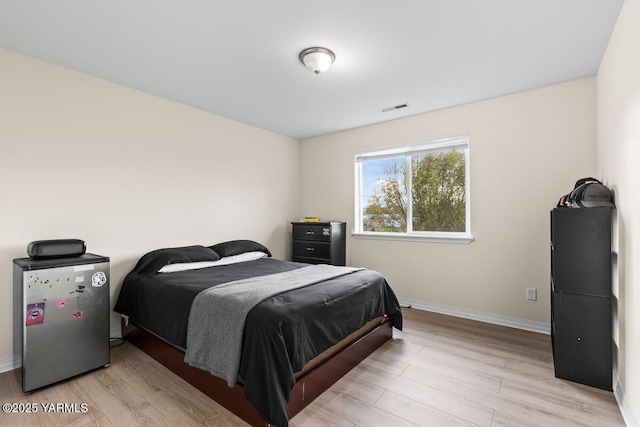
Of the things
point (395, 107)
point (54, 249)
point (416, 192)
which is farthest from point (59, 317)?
point (416, 192)

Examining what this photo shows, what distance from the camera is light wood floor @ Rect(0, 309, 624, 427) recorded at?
1824mm

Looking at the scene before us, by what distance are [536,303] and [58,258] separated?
169 inches

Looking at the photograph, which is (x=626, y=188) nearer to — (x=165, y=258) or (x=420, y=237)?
(x=420, y=237)

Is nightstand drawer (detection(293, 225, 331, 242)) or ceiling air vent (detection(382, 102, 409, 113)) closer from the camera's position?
ceiling air vent (detection(382, 102, 409, 113))

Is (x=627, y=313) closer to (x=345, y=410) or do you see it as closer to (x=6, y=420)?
(x=345, y=410)

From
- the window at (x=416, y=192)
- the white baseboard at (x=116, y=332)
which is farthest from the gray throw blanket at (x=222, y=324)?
the window at (x=416, y=192)

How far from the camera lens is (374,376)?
7.60ft

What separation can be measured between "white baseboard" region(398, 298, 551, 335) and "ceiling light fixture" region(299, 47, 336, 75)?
2967mm

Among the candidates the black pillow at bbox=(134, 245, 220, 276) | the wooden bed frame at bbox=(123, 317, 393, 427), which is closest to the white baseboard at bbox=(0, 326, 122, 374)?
the wooden bed frame at bbox=(123, 317, 393, 427)

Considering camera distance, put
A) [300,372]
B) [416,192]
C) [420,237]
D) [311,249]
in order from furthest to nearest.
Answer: [311,249] → [416,192] → [420,237] → [300,372]

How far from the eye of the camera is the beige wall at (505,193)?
2.98 meters

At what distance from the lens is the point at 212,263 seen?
3340 mm

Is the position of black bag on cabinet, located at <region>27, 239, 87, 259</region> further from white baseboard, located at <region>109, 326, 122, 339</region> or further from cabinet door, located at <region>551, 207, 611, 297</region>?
cabinet door, located at <region>551, 207, 611, 297</region>

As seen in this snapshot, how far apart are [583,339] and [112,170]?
4.13 meters
